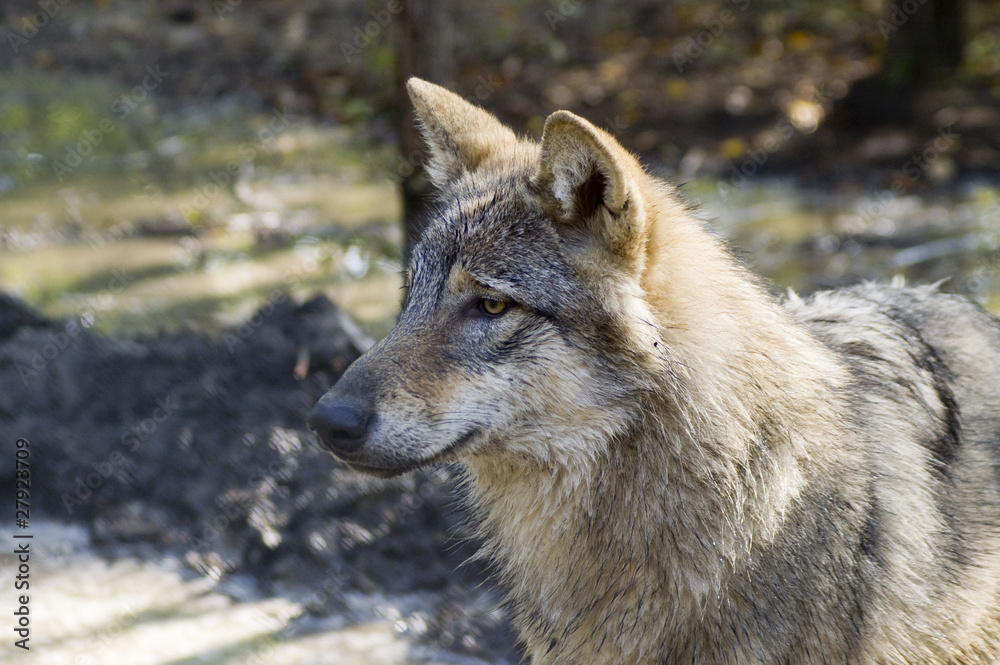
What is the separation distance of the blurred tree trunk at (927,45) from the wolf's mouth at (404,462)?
8.43 metres

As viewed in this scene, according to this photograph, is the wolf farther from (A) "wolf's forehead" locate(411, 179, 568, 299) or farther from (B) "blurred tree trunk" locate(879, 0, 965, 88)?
(B) "blurred tree trunk" locate(879, 0, 965, 88)

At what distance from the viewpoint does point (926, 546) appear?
120 inches

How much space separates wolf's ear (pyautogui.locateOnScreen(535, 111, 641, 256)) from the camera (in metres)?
2.76

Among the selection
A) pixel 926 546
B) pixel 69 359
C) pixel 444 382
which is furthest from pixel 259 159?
pixel 926 546

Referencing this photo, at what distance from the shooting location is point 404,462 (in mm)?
2984

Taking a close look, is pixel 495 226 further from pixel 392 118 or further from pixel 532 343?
pixel 392 118

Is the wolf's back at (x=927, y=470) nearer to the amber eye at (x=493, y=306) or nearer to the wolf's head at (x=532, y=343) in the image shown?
the wolf's head at (x=532, y=343)

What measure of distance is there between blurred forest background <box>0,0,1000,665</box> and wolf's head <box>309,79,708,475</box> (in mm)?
772

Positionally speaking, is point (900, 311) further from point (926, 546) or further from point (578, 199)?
point (578, 199)

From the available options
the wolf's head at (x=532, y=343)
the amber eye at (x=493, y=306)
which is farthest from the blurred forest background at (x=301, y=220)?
the amber eye at (x=493, y=306)

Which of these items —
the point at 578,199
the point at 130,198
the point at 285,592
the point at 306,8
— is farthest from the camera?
the point at 306,8

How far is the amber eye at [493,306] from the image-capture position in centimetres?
307

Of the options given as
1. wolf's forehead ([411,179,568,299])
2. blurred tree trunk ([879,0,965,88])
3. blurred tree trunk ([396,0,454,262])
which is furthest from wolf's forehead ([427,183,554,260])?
blurred tree trunk ([879,0,965,88])

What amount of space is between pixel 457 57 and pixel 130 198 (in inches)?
193
